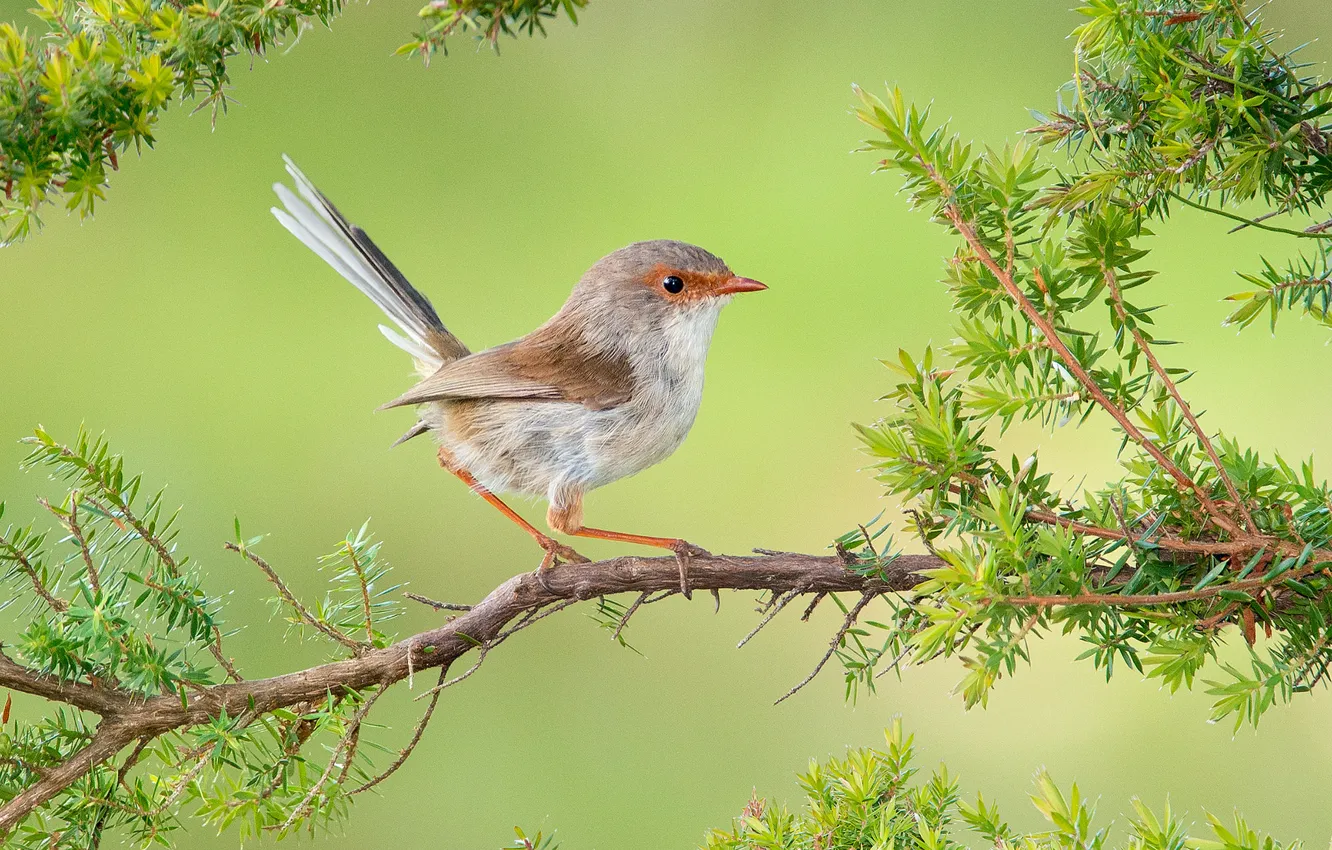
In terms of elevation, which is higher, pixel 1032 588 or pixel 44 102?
pixel 44 102

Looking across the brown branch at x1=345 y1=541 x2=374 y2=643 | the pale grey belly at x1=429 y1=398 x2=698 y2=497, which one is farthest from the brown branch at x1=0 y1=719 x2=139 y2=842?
the pale grey belly at x1=429 y1=398 x2=698 y2=497

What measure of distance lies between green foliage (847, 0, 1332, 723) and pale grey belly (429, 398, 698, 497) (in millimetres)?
770

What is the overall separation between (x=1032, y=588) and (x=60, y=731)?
114cm

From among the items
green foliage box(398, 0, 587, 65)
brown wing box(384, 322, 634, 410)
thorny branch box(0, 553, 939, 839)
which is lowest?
thorny branch box(0, 553, 939, 839)

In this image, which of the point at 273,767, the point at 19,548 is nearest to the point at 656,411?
the point at 273,767

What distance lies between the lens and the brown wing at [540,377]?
6.69 ft

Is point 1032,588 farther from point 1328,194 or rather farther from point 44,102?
point 44,102

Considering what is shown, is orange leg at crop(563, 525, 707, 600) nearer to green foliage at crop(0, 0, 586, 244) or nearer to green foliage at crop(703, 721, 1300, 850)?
green foliage at crop(703, 721, 1300, 850)

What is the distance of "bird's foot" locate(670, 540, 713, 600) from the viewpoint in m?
1.57

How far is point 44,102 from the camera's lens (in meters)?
1.11

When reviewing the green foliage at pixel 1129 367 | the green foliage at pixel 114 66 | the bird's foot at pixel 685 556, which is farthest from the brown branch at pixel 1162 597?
the green foliage at pixel 114 66

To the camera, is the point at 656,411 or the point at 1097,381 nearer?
the point at 1097,381

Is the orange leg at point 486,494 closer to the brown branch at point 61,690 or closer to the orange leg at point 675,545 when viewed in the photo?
the orange leg at point 675,545

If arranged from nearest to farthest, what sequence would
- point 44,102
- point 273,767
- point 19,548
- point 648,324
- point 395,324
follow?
1. point 44,102
2. point 19,548
3. point 273,767
4. point 648,324
5. point 395,324
